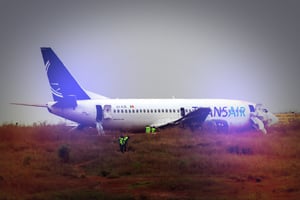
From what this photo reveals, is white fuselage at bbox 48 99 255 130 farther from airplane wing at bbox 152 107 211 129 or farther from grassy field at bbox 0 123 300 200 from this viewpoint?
grassy field at bbox 0 123 300 200

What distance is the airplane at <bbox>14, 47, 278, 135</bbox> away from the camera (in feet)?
159

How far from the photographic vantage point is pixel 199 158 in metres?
30.2

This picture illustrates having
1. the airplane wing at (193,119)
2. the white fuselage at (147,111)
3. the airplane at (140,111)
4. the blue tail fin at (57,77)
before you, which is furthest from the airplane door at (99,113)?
the airplane wing at (193,119)

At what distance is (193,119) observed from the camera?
5112 centimetres

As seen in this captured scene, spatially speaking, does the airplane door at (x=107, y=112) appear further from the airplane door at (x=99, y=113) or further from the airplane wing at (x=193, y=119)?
the airplane wing at (x=193, y=119)

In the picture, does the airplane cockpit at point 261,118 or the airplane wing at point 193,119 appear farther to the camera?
the airplane cockpit at point 261,118

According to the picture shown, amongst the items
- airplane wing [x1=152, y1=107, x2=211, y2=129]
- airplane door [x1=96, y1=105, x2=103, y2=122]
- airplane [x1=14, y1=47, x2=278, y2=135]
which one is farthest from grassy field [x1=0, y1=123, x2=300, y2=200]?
airplane wing [x1=152, y1=107, x2=211, y2=129]

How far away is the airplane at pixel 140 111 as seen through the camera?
4853 centimetres

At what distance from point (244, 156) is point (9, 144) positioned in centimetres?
1357

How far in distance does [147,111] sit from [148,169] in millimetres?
24232

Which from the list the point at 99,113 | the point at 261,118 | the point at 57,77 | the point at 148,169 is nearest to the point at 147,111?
the point at 99,113

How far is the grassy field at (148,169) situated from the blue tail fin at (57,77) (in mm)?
6669

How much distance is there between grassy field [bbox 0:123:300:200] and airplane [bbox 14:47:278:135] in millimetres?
6394

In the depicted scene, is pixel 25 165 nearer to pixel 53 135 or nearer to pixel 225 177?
pixel 225 177
